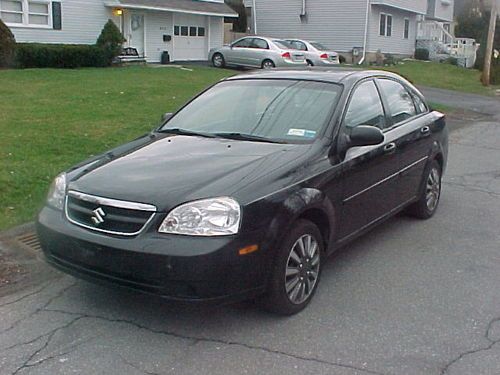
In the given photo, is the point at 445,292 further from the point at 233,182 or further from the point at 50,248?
the point at 50,248

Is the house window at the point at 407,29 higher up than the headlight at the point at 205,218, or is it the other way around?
the house window at the point at 407,29

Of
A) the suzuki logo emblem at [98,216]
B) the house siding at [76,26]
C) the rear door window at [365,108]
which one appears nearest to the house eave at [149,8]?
the house siding at [76,26]

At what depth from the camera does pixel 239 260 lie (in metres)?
3.18

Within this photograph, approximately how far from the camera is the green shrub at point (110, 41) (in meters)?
20.0

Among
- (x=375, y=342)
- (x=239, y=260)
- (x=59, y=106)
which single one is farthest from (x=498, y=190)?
(x=59, y=106)

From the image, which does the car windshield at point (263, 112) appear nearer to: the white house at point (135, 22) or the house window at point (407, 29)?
the white house at point (135, 22)

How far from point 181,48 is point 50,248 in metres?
23.4

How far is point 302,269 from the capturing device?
3.69 metres

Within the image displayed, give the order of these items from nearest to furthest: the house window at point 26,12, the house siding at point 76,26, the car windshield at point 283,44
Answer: the house window at point 26,12 → the house siding at point 76,26 → the car windshield at point 283,44

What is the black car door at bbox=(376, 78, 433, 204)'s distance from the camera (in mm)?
5055

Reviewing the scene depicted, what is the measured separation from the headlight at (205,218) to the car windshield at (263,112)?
1.03 m

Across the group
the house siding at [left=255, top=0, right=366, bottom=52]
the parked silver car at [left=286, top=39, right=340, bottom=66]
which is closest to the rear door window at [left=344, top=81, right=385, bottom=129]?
the parked silver car at [left=286, top=39, right=340, bottom=66]

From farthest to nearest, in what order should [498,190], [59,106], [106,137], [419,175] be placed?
1. [59,106]
2. [106,137]
3. [498,190]
4. [419,175]

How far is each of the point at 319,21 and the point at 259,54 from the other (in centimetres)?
968
